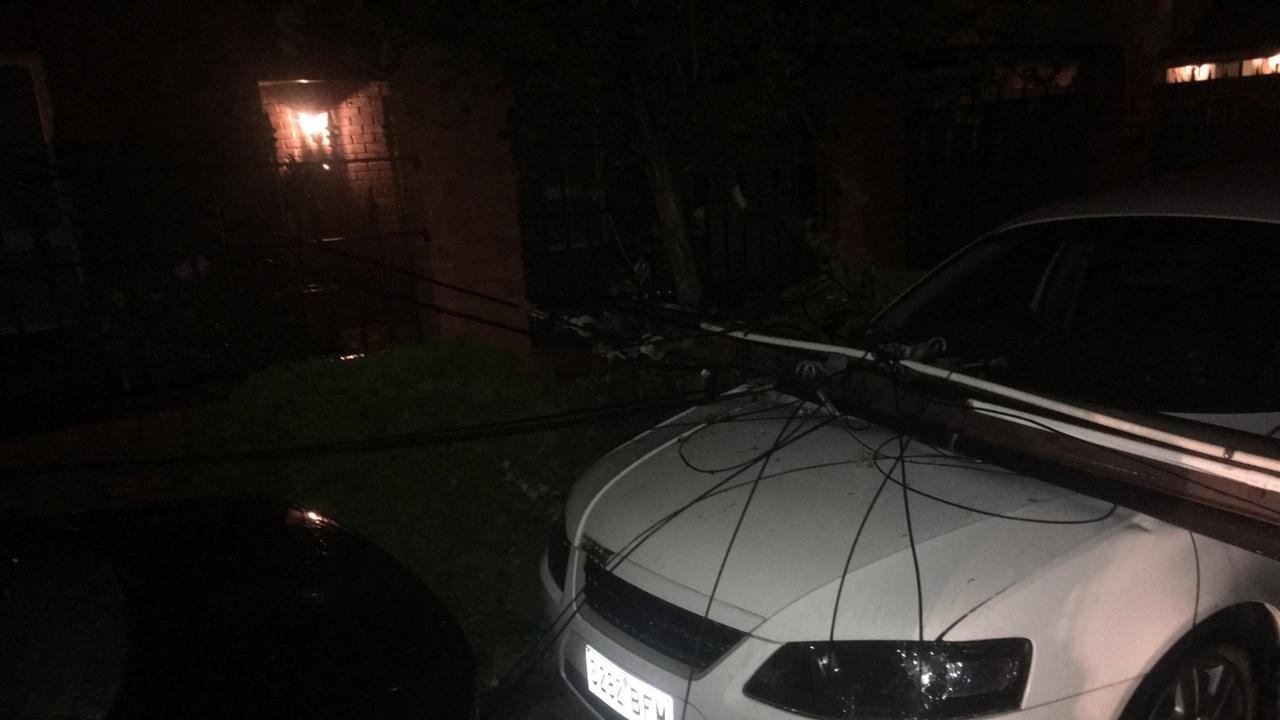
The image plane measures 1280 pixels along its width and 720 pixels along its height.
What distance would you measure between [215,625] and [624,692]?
116cm

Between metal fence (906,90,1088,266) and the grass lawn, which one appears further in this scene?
metal fence (906,90,1088,266)

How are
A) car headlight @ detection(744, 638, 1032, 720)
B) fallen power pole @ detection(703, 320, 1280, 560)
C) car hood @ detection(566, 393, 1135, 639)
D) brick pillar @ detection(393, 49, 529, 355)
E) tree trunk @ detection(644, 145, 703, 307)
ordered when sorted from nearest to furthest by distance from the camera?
fallen power pole @ detection(703, 320, 1280, 560)
car headlight @ detection(744, 638, 1032, 720)
car hood @ detection(566, 393, 1135, 639)
tree trunk @ detection(644, 145, 703, 307)
brick pillar @ detection(393, 49, 529, 355)

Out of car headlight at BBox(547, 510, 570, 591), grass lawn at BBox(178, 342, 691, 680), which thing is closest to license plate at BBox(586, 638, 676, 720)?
car headlight at BBox(547, 510, 570, 591)

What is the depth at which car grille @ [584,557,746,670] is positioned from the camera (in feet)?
8.48

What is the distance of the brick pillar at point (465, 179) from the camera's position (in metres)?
5.29

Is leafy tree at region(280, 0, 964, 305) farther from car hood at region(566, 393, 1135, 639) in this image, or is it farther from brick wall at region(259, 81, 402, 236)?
car hood at region(566, 393, 1135, 639)

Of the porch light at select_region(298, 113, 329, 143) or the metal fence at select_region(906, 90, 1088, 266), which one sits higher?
the porch light at select_region(298, 113, 329, 143)

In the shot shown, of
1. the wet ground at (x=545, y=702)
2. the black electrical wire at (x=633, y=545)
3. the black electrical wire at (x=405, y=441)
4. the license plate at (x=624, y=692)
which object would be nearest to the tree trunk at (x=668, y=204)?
the black electrical wire at (x=405, y=441)

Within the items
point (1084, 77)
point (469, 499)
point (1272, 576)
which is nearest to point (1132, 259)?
point (1272, 576)

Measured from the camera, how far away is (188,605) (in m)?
2.66

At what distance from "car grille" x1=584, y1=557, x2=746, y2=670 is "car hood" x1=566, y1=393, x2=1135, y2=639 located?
0.04 meters

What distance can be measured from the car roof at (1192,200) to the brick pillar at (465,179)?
289cm

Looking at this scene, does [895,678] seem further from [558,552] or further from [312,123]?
[312,123]

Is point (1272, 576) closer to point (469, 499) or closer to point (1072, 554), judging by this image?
point (1072, 554)
